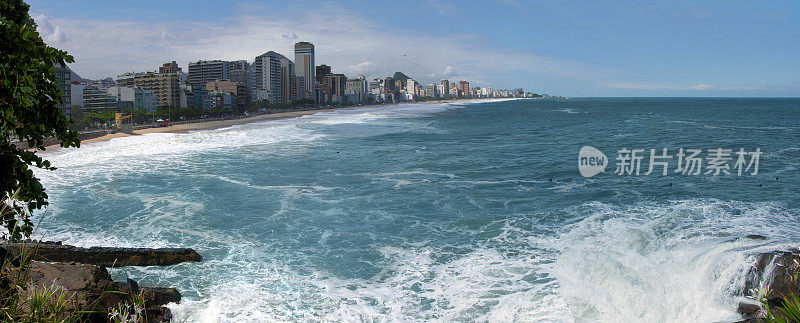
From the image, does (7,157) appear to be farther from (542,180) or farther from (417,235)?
(542,180)

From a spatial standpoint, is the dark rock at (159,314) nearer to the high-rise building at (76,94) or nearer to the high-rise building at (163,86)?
the high-rise building at (76,94)

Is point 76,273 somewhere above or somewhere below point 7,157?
below

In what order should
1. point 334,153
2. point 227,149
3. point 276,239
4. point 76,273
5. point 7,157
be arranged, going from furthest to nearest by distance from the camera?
point 227,149 < point 334,153 < point 276,239 < point 76,273 < point 7,157

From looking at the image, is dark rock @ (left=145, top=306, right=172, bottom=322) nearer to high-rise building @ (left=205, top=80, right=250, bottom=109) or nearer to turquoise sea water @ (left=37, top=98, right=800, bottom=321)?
turquoise sea water @ (left=37, top=98, right=800, bottom=321)

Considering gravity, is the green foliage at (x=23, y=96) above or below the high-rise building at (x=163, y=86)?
below

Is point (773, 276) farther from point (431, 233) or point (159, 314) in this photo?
point (159, 314)

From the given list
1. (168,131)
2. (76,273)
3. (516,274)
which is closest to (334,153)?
(516,274)
